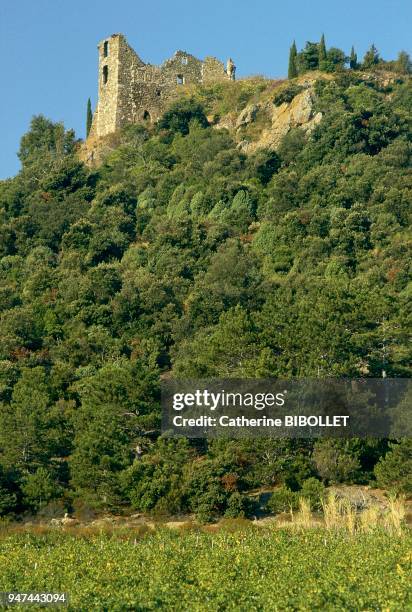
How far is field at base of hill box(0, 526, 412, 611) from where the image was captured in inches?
858

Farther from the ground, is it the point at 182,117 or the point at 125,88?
the point at 125,88

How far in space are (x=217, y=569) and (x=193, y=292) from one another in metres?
29.3

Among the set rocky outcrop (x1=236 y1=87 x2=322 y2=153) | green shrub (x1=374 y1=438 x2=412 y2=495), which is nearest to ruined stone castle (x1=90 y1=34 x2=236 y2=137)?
rocky outcrop (x1=236 y1=87 x2=322 y2=153)

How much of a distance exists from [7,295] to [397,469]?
27.3 metres

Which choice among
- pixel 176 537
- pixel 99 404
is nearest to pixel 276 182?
pixel 99 404

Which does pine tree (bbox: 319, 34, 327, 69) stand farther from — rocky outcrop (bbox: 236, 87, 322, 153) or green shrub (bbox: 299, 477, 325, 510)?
green shrub (bbox: 299, 477, 325, 510)

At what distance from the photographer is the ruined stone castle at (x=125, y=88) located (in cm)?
7450

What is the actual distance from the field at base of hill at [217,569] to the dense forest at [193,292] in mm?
5379

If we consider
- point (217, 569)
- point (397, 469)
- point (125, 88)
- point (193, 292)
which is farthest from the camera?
point (125, 88)

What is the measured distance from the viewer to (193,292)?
53594 mm

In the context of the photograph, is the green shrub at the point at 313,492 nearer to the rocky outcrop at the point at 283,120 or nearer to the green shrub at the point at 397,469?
the green shrub at the point at 397,469

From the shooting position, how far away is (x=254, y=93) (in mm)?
75250

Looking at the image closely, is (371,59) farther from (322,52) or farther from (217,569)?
(217,569)

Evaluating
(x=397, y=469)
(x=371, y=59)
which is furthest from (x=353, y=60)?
(x=397, y=469)
